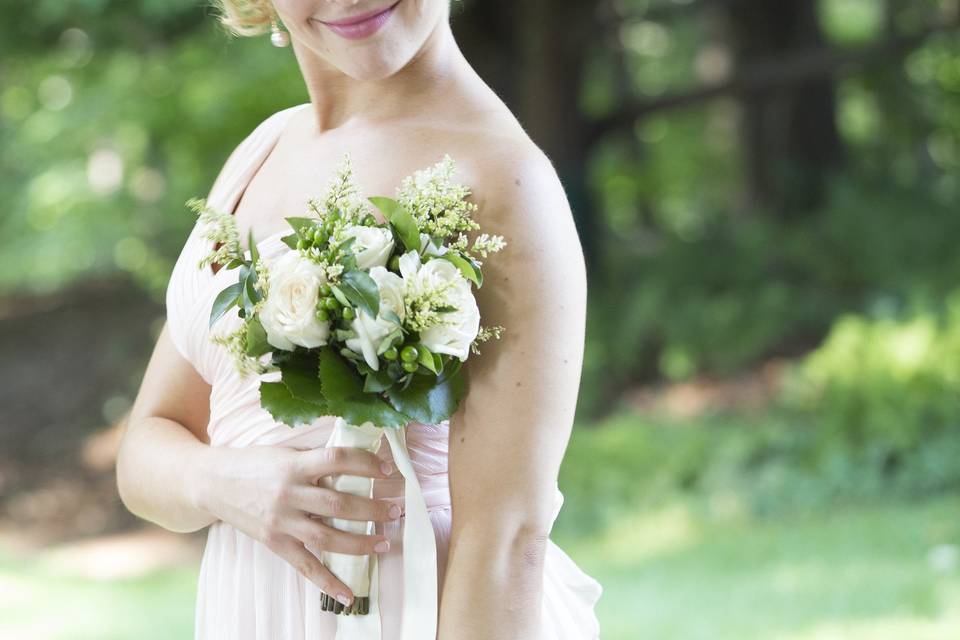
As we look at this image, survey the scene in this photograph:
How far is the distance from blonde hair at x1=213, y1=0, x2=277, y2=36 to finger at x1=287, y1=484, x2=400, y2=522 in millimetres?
749

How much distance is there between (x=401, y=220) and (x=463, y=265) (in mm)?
95

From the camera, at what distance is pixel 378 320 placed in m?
1.50

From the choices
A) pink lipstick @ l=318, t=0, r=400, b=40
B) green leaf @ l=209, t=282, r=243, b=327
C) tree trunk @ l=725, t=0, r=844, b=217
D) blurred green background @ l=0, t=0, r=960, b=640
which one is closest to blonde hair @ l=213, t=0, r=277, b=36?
pink lipstick @ l=318, t=0, r=400, b=40

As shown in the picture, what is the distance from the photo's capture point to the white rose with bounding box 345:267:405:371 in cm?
150

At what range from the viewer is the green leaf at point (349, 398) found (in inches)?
59.6

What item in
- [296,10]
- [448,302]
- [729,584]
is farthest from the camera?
[729,584]

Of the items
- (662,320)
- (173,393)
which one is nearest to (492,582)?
(173,393)

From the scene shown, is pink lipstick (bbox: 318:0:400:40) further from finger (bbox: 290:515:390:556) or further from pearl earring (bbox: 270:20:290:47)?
finger (bbox: 290:515:390:556)

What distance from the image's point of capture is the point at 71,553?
10.6 meters

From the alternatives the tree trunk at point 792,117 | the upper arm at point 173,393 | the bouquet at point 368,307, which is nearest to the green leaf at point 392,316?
the bouquet at point 368,307

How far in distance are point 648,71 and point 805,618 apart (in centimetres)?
1948

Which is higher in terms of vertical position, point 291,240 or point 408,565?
point 291,240

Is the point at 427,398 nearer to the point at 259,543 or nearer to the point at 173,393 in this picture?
the point at 259,543

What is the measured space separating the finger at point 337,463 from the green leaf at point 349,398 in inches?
4.1
